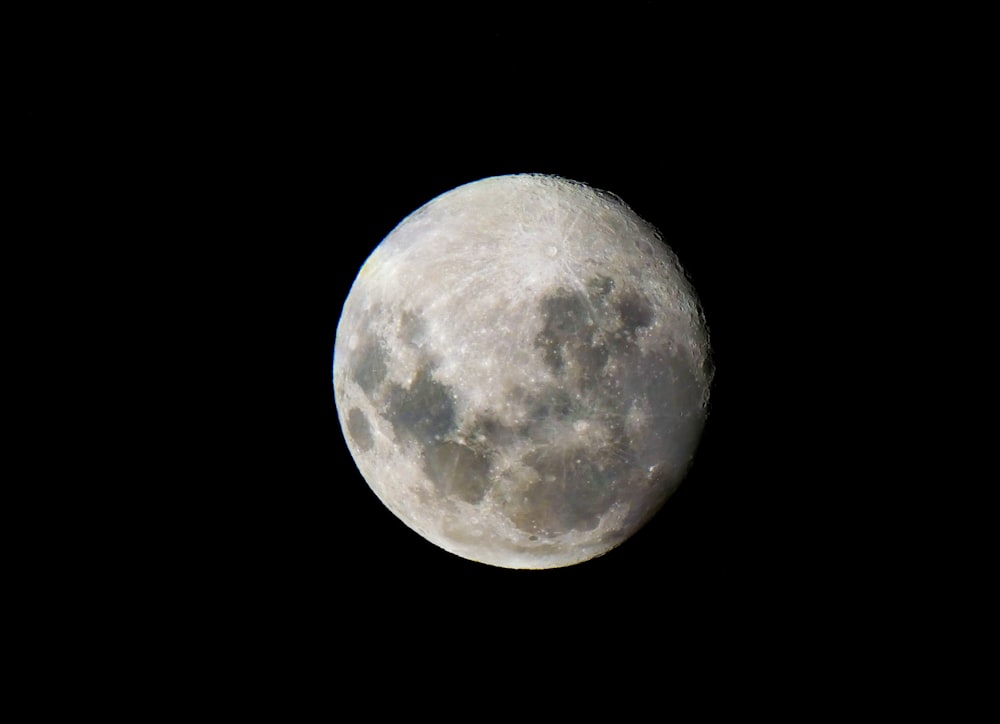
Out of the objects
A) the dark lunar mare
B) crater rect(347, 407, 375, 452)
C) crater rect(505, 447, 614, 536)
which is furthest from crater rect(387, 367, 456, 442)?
crater rect(505, 447, 614, 536)

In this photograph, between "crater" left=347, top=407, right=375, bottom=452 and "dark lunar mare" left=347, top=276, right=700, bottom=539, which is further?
"crater" left=347, top=407, right=375, bottom=452

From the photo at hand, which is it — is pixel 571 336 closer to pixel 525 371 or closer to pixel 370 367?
pixel 525 371

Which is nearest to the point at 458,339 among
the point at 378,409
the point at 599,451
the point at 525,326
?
the point at 525,326

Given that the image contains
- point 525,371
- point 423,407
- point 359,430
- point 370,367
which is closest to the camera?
point 525,371

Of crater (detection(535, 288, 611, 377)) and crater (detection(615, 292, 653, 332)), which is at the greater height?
crater (detection(615, 292, 653, 332))

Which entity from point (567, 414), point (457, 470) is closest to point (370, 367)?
point (457, 470)

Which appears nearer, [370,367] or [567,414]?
[567,414]

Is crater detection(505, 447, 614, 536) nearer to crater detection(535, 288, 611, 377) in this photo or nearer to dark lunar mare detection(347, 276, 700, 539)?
dark lunar mare detection(347, 276, 700, 539)

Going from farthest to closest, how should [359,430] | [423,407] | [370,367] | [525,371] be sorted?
[359,430] < [370,367] < [423,407] < [525,371]

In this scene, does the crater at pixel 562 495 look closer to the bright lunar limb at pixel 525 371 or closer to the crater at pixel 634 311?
the bright lunar limb at pixel 525 371
